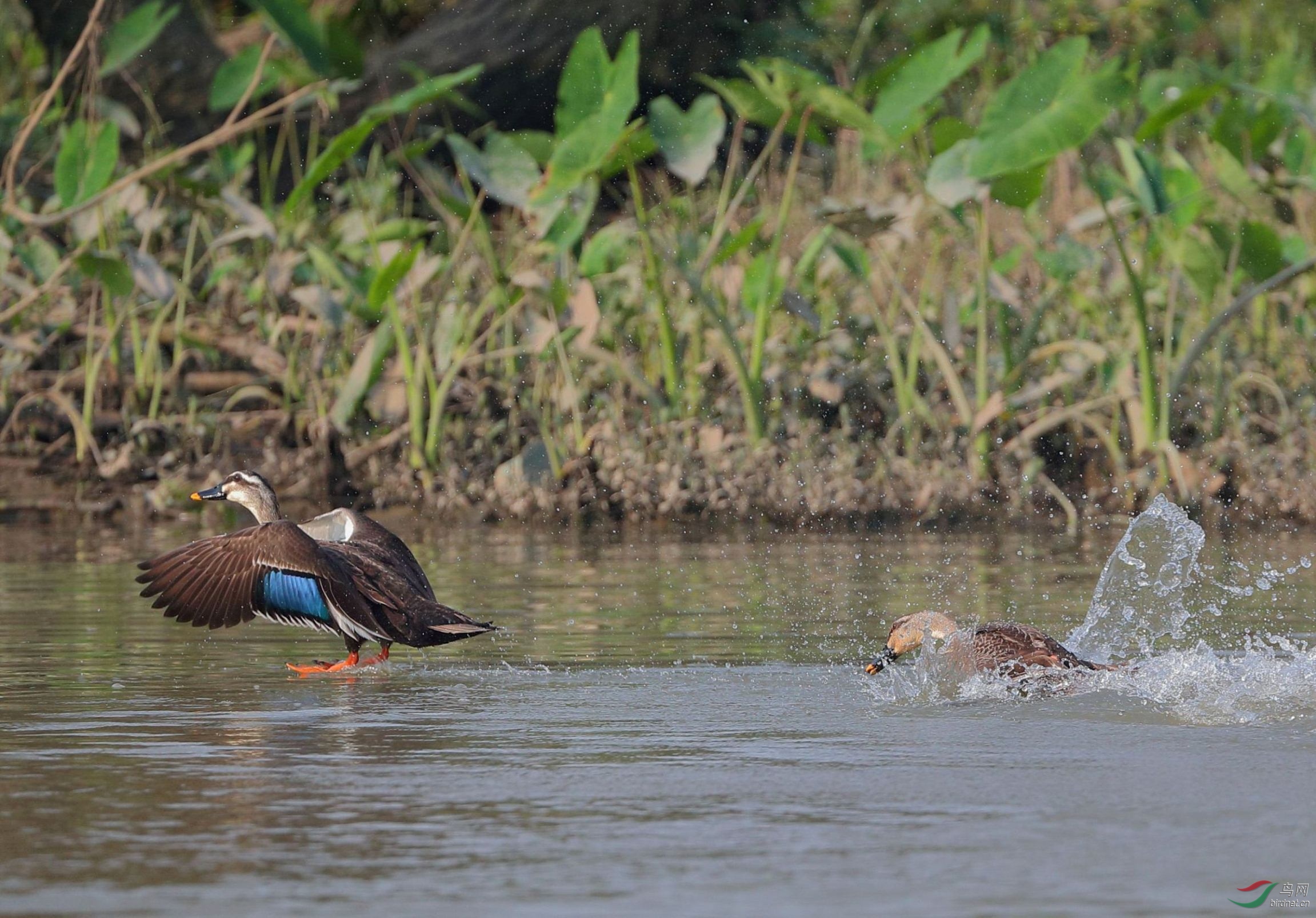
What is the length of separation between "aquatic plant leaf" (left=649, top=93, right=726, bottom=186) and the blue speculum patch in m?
5.82

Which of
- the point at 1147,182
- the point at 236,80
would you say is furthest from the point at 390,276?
the point at 1147,182

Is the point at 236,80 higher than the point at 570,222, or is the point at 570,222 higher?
the point at 236,80

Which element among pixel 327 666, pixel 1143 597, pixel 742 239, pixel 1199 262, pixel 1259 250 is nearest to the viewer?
pixel 327 666

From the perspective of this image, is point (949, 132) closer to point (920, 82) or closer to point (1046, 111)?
point (920, 82)

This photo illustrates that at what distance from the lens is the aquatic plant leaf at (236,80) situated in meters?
14.1

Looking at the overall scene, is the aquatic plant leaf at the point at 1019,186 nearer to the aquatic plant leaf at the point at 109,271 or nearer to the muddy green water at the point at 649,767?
the muddy green water at the point at 649,767

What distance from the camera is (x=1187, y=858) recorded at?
4.41 m

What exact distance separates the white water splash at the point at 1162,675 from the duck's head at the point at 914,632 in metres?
0.07

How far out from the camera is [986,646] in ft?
22.0

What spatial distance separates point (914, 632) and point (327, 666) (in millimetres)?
1943

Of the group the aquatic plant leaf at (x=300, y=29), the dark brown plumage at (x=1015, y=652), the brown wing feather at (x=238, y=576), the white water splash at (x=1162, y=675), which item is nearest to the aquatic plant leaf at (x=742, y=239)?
the aquatic plant leaf at (x=300, y=29)

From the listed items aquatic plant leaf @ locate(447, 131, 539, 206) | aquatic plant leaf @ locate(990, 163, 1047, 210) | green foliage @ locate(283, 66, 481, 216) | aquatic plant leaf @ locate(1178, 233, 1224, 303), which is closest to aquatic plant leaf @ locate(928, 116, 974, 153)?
aquatic plant leaf @ locate(990, 163, 1047, 210)

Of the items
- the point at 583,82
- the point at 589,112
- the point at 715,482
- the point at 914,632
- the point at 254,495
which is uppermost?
the point at 583,82

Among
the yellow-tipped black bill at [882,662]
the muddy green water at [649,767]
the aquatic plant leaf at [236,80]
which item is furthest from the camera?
the aquatic plant leaf at [236,80]
